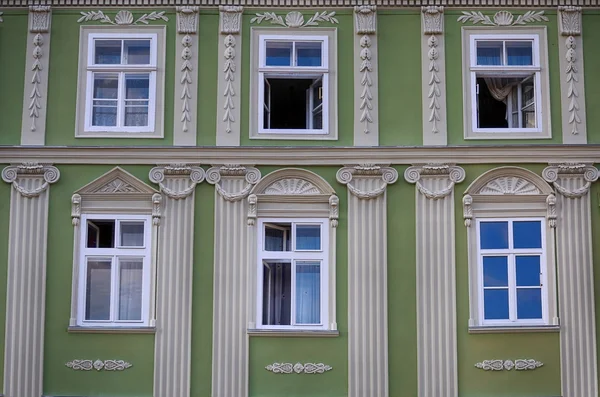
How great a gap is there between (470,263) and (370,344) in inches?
83.1

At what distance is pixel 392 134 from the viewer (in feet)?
53.0

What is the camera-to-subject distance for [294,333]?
15.6 meters

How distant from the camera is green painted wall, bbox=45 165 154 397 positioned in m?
15.6

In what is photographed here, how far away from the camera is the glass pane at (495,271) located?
15.8 m

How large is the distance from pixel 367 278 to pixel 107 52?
19.5 feet

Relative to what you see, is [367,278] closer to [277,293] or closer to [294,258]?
[294,258]

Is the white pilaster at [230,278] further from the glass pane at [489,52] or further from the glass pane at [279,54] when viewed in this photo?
the glass pane at [489,52]

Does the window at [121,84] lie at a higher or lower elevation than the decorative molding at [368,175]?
higher

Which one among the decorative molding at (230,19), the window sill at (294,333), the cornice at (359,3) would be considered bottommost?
the window sill at (294,333)

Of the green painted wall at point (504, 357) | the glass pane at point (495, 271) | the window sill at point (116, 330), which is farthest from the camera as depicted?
the glass pane at point (495, 271)

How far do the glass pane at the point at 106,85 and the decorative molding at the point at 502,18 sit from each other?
601cm

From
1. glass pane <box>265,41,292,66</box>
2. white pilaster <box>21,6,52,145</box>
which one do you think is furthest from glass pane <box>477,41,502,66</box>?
white pilaster <box>21,6,52,145</box>

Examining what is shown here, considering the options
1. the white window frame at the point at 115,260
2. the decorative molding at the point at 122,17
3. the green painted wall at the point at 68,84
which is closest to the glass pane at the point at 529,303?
the white window frame at the point at 115,260

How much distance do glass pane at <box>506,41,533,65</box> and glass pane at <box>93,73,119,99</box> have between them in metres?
6.75
